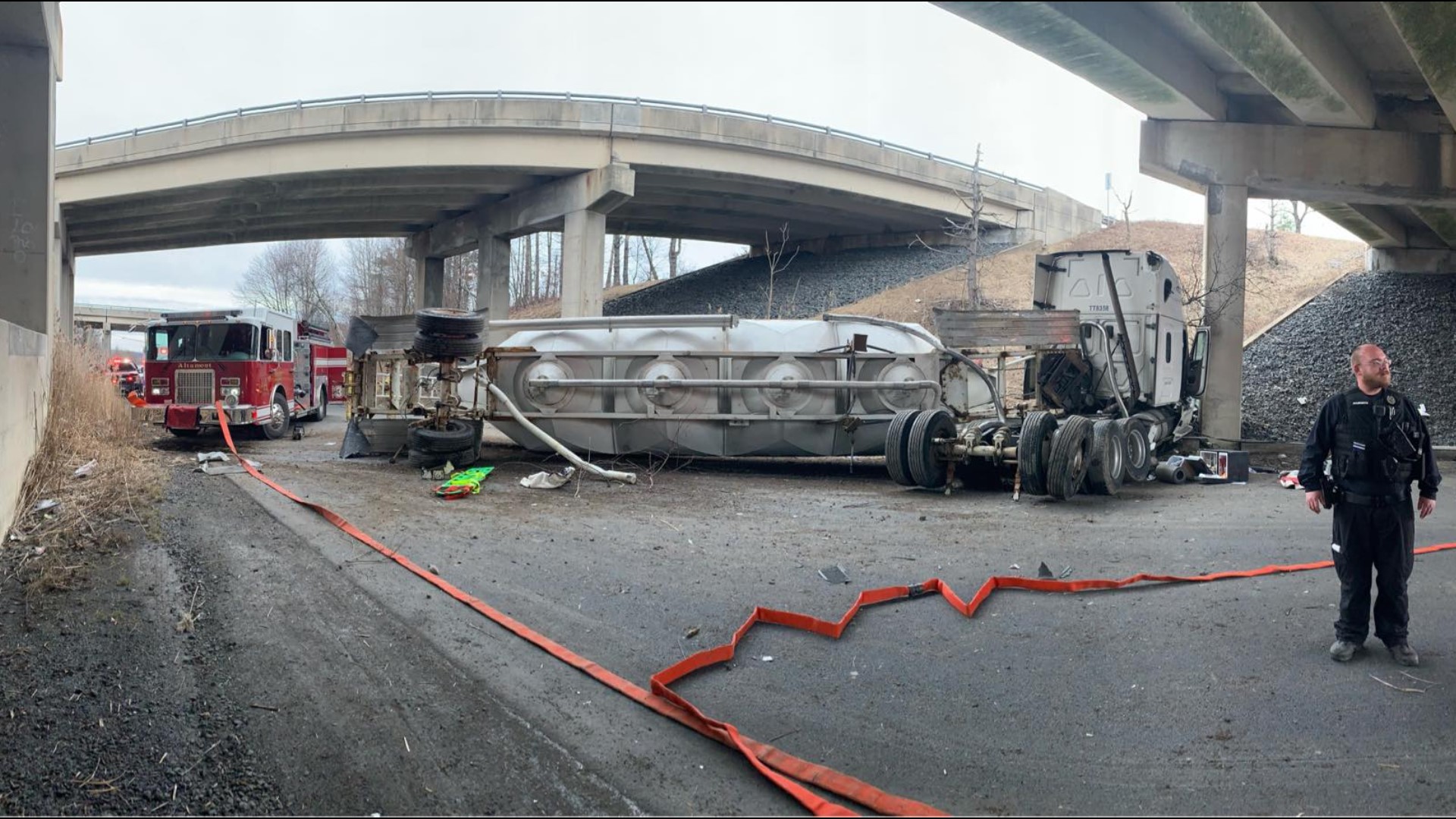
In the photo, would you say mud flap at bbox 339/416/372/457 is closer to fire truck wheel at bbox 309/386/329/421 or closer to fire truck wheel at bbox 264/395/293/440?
fire truck wheel at bbox 264/395/293/440

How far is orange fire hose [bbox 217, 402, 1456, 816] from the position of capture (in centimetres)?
340

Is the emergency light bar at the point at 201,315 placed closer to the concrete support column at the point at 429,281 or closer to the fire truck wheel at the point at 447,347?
the fire truck wheel at the point at 447,347

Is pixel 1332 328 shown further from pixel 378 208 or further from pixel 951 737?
pixel 378 208

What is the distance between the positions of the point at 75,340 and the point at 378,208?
2209 centimetres

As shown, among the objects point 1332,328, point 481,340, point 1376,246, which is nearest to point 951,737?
point 481,340

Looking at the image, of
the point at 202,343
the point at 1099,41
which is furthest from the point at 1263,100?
the point at 202,343

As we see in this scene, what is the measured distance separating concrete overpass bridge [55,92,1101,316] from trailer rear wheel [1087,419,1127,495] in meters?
21.2

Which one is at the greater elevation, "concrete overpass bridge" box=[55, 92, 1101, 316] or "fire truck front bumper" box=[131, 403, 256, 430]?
"concrete overpass bridge" box=[55, 92, 1101, 316]

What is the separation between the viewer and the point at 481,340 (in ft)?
40.8

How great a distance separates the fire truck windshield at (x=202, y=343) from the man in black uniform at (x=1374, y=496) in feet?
58.0

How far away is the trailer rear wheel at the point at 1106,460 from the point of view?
1021cm

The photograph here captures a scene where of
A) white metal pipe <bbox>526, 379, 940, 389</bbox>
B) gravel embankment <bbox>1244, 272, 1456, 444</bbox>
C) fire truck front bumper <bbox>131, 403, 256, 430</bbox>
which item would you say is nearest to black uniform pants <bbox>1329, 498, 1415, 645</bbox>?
white metal pipe <bbox>526, 379, 940, 389</bbox>

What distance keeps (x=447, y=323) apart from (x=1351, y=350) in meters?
22.6

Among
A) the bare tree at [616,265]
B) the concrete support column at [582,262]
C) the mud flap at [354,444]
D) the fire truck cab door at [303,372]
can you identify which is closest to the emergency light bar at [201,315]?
the fire truck cab door at [303,372]
